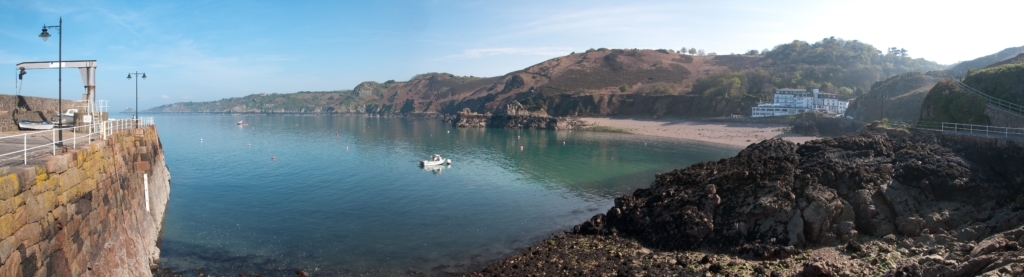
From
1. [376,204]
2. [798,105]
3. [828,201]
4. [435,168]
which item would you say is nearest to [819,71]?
[798,105]

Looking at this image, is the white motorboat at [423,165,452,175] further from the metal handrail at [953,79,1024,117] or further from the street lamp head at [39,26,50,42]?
the metal handrail at [953,79,1024,117]

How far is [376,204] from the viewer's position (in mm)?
27391

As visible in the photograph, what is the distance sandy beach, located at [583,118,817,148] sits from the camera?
209ft

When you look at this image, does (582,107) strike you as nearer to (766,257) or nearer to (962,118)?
(962,118)

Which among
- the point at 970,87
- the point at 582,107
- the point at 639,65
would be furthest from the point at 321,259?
the point at 639,65

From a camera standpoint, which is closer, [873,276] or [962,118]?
[873,276]

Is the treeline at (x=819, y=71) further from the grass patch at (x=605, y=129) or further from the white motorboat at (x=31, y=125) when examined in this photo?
the white motorboat at (x=31, y=125)

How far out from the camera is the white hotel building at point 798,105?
87312mm

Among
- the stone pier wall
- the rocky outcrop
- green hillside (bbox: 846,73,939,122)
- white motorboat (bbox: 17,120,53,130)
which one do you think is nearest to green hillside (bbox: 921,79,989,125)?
the rocky outcrop

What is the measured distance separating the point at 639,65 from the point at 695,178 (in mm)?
135156

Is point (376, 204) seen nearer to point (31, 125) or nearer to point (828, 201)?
point (31, 125)

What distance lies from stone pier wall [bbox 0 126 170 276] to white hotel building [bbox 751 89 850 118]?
88.0 metres

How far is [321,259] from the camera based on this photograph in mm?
18156

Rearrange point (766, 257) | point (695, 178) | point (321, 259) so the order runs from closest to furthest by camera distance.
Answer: point (766, 257)
point (321, 259)
point (695, 178)
